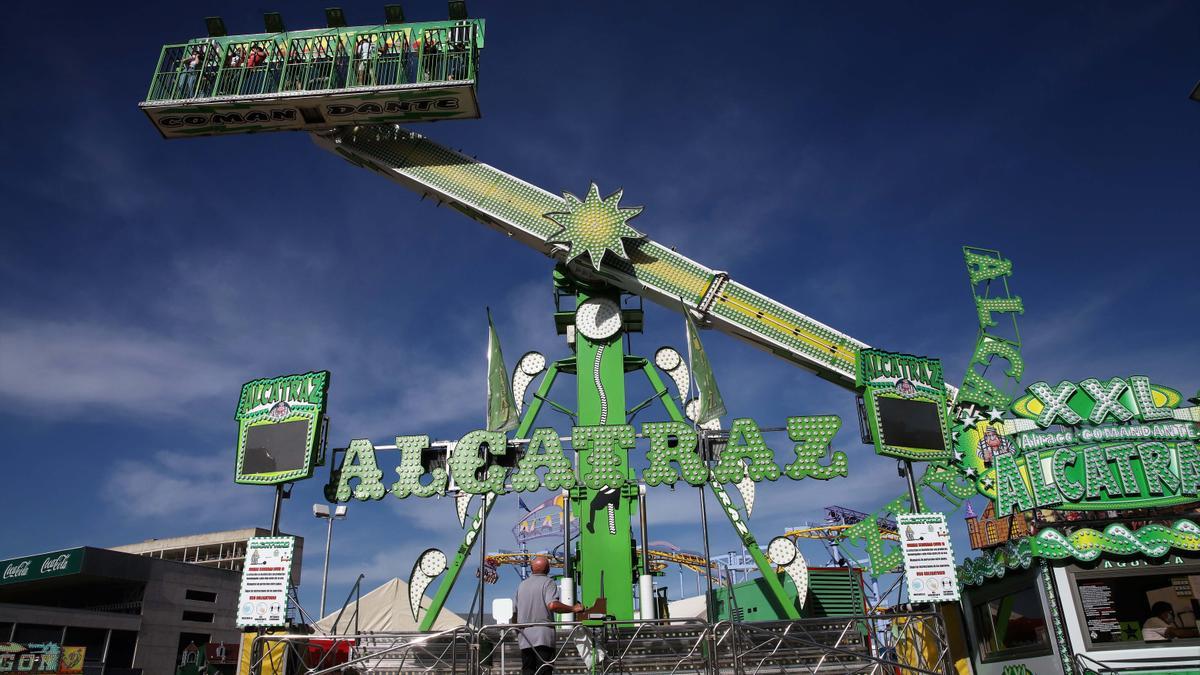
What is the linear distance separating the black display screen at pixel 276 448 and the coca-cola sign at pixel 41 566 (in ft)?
120

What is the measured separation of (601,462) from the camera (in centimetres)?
1927

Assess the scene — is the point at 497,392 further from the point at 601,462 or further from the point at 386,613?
the point at 386,613

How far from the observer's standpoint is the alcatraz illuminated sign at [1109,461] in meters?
14.3

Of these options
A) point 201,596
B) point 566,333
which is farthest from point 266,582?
point 201,596

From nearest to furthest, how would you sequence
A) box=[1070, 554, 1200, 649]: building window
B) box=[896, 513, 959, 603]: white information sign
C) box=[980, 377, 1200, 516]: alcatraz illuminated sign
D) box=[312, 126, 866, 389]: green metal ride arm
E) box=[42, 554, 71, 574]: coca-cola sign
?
box=[1070, 554, 1200, 649]: building window, box=[980, 377, 1200, 516]: alcatraz illuminated sign, box=[896, 513, 959, 603]: white information sign, box=[312, 126, 866, 389]: green metal ride arm, box=[42, 554, 71, 574]: coca-cola sign

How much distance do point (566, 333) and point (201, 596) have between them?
43856mm

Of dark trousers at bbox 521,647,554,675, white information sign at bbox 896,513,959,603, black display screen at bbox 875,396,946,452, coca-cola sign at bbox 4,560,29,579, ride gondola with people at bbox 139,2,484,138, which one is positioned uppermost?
ride gondola with people at bbox 139,2,484,138

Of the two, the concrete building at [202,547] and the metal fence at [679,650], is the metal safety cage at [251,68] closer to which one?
the metal fence at [679,650]

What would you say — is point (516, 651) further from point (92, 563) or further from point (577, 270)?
point (92, 563)

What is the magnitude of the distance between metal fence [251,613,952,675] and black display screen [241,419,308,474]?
4.34m

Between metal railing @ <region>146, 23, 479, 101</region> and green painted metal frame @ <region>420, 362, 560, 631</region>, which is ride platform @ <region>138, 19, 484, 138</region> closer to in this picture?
metal railing @ <region>146, 23, 479, 101</region>

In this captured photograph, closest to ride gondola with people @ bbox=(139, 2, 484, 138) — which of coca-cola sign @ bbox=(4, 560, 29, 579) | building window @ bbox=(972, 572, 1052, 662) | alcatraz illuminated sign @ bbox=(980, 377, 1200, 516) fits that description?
alcatraz illuminated sign @ bbox=(980, 377, 1200, 516)

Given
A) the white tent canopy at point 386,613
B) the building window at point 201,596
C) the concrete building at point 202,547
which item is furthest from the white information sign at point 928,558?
the concrete building at point 202,547

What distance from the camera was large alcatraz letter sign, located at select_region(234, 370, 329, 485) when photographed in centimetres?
1861
